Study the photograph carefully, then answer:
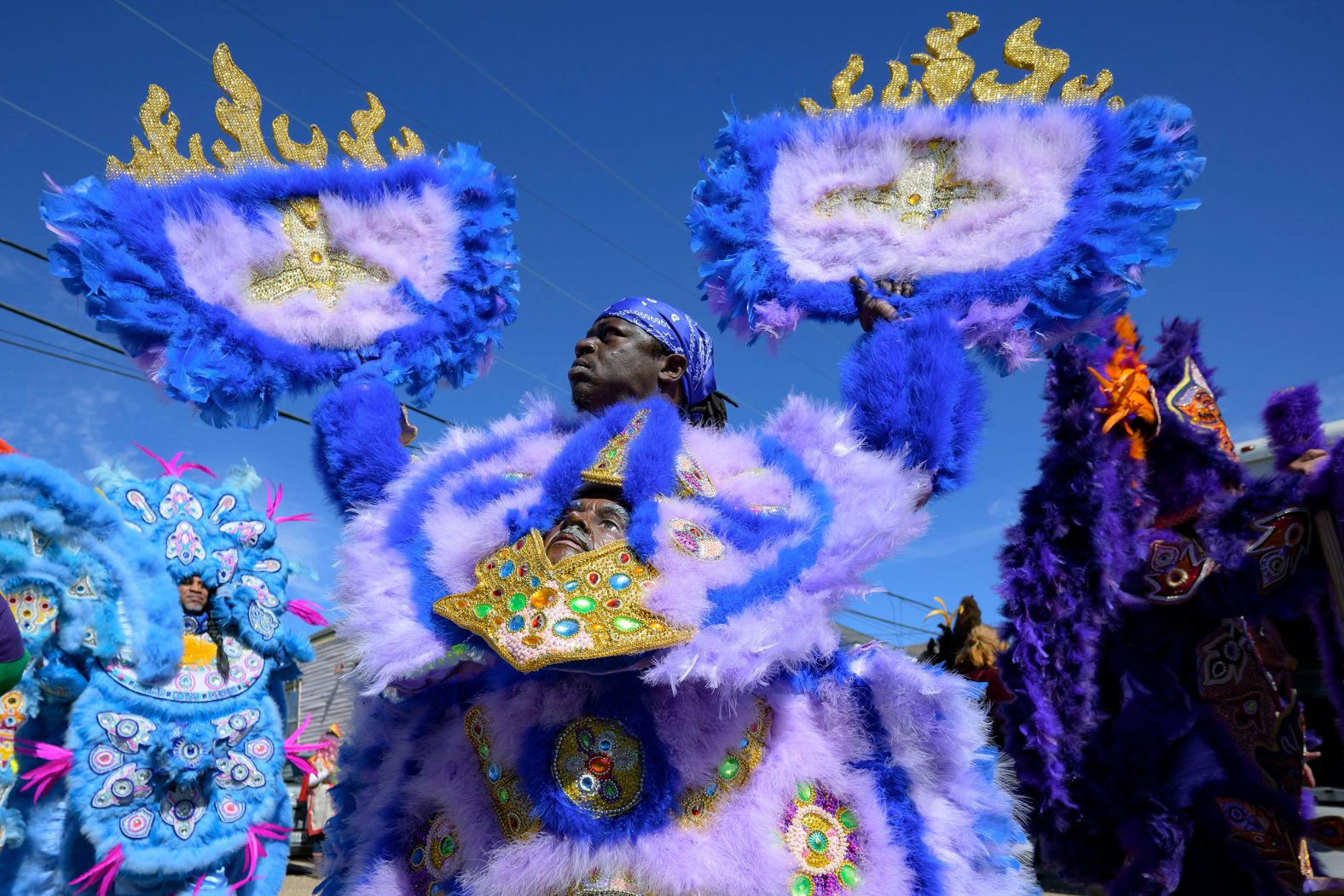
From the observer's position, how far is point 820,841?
187 centimetres

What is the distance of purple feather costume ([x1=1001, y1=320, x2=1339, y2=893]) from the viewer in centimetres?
346

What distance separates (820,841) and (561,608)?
66 centimetres

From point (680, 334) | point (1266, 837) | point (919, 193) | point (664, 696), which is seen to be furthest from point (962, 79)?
point (1266, 837)

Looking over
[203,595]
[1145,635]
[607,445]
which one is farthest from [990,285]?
[203,595]

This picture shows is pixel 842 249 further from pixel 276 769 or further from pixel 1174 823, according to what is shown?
pixel 276 769

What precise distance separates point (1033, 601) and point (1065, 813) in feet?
2.51

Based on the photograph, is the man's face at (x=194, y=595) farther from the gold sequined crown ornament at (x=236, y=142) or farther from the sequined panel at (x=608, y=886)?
the sequined panel at (x=608, y=886)

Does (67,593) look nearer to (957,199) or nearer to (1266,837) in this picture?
(957,199)

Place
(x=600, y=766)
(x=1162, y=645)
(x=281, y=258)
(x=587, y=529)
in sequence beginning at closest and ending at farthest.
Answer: (x=600, y=766)
(x=587, y=529)
(x=281, y=258)
(x=1162, y=645)

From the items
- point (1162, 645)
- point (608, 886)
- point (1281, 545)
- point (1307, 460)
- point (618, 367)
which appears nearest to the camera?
point (608, 886)

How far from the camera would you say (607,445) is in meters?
2.10

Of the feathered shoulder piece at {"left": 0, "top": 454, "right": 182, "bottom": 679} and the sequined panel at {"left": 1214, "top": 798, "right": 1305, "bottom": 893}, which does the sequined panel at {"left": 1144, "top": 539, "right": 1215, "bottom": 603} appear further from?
the feathered shoulder piece at {"left": 0, "top": 454, "right": 182, "bottom": 679}

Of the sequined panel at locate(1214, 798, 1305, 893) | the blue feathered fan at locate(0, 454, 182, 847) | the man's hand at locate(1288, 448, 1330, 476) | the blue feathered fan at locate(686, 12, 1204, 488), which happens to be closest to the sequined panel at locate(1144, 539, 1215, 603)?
the man's hand at locate(1288, 448, 1330, 476)

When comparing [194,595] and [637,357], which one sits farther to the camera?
[194,595]
